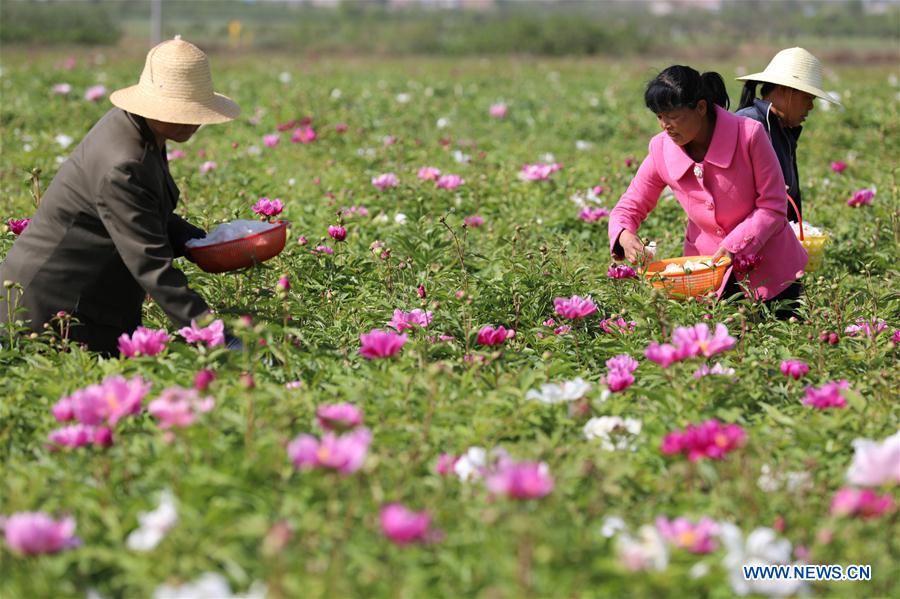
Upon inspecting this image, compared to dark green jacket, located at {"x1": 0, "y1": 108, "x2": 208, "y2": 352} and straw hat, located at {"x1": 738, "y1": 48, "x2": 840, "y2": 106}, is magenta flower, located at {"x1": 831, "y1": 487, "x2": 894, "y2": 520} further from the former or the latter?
straw hat, located at {"x1": 738, "y1": 48, "x2": 840, "y2": 106}

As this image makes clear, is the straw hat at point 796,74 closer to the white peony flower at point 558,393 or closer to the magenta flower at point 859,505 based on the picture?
the white peony flower at point 558,393

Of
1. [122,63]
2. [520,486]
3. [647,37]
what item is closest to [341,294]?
[520,486]

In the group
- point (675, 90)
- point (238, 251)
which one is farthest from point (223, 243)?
point (675, 90)

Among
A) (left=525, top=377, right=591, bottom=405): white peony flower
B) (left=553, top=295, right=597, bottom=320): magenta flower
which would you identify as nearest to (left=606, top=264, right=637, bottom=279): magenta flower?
(left=553, top=295, right=597, bottom=320): magenta flower

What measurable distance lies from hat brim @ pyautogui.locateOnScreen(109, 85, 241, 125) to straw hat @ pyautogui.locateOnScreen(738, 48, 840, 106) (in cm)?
205

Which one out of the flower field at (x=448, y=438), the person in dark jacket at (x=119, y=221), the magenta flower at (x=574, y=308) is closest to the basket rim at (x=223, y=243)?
the person in dark jacket at (x=119, y=221)

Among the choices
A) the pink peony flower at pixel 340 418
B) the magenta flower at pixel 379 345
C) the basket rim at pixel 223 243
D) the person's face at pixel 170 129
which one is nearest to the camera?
the pink peony flower at pixel 340 418

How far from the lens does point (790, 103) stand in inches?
163

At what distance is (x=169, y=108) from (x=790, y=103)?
7.89ft

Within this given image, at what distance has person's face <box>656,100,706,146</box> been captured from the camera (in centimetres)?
352

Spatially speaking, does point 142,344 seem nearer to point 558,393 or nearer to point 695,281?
point 558,393

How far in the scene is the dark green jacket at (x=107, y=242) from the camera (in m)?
2.96

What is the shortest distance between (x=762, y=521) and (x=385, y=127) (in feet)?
22.4

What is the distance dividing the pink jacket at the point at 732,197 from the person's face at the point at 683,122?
8cm
